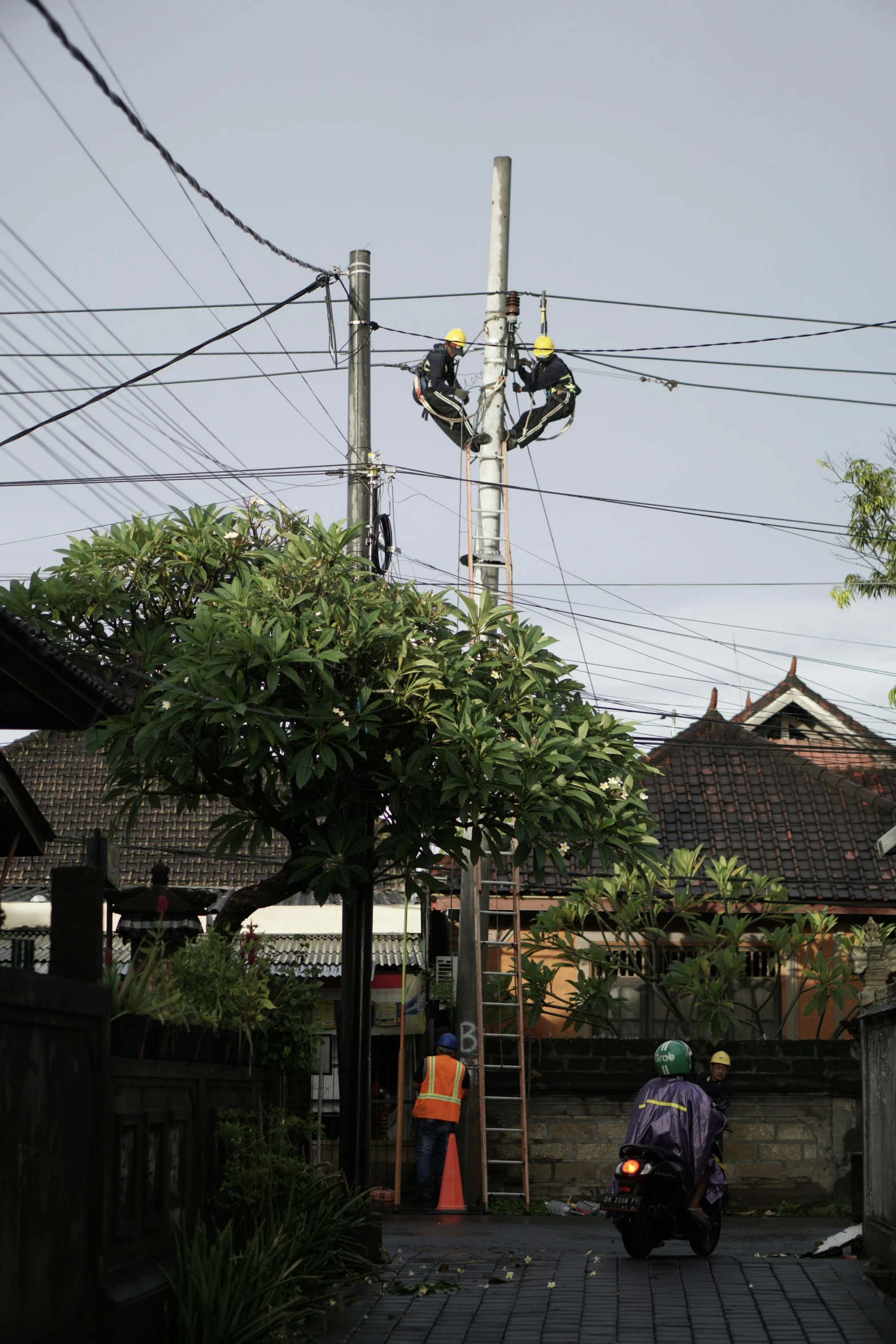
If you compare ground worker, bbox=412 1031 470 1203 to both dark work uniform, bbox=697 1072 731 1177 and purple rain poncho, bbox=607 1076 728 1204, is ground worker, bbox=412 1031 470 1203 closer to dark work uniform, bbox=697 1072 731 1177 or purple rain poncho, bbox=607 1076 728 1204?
dark work uniform, bbox=697 1072 731 1177

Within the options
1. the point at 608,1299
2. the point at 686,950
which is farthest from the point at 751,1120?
the point at 608,1299

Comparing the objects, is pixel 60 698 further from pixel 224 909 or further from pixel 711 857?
pixel 711 857

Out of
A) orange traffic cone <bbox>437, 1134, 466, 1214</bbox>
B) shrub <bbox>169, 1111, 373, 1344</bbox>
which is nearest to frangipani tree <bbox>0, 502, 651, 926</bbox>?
shrub <bbox>169, 1111, 373, 1344</bbox>

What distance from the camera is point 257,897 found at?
43.9 ft

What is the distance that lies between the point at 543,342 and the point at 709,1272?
11.5 m

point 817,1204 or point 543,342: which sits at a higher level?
point 543,342

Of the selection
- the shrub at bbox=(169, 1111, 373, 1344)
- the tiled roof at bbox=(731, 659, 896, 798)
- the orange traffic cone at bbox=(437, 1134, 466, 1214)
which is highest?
the tiled roof at bbox=(731, 659, 896, 798)

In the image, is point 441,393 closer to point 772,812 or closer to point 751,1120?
point 751,1120

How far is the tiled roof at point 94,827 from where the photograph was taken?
29500mm

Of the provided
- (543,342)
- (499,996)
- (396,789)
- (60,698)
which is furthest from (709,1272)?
(543,342)

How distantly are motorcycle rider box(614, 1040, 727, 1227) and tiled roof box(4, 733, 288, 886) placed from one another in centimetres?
1526

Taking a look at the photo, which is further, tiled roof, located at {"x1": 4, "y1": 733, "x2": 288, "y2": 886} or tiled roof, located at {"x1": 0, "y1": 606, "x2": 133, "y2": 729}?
tiled roof, located at {"x1": 4, "y1": 733, "x2": 288, "y2": 886}

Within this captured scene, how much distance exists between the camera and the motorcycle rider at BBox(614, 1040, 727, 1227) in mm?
13031

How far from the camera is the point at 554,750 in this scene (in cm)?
1276
